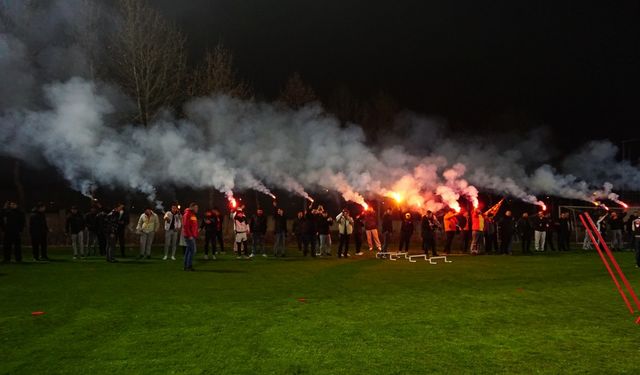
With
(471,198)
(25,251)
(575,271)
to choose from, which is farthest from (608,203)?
(25,251)

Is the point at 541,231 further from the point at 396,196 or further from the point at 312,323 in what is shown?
the point at 312,323

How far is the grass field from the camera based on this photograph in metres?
6.48

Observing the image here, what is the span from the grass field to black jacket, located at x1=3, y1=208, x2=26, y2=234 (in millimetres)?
3138

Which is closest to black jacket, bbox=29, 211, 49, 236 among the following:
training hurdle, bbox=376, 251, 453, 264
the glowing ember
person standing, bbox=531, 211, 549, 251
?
training hurdle, bbox=376, 251, 453, 264

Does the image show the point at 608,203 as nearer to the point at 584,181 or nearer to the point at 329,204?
the point at 584,181

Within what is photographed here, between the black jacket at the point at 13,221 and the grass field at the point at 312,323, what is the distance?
A: 314 centimetres

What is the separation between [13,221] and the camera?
17.9 metres

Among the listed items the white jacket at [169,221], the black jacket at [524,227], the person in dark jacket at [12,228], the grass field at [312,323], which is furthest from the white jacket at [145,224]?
the black jacket at [524,227]

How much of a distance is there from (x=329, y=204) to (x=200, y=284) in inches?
1256

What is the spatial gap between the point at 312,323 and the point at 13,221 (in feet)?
45.6

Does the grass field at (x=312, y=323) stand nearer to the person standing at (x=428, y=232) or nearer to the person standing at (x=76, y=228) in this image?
the person standing at (x=76, y=228)

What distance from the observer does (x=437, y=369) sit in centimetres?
623

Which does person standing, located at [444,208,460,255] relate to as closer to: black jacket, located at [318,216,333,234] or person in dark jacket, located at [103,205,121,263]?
black jacket, located at [318,216,333,234]

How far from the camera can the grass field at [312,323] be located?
648 cm
